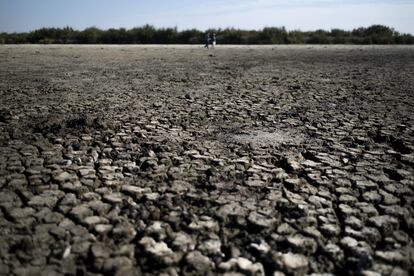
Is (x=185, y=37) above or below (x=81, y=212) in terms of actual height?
above

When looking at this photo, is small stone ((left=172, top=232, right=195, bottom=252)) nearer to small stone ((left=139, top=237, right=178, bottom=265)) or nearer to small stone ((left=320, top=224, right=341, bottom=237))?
small stone ((left=139, top=237, right=178, bottom=265))

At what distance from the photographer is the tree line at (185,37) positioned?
102 ft

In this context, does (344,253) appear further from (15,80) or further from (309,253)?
(15,80)

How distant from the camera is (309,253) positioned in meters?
1.68

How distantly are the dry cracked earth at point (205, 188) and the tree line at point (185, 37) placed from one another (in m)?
28.8

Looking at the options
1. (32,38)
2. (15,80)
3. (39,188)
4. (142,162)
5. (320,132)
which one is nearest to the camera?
(39,188)

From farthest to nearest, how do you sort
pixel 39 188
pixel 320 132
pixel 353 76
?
pixel 353 76
pixel 320 132
pixel 39 188

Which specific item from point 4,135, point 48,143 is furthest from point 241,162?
point 4,135

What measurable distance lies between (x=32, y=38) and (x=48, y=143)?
3216cm

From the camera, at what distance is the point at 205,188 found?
233 cm

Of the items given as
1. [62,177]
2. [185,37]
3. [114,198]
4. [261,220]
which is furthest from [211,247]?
[185,37]

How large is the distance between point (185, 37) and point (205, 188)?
32326mm

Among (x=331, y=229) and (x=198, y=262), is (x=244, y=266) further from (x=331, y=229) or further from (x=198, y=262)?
(x=331, y=229)

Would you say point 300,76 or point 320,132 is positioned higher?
point 300,76
